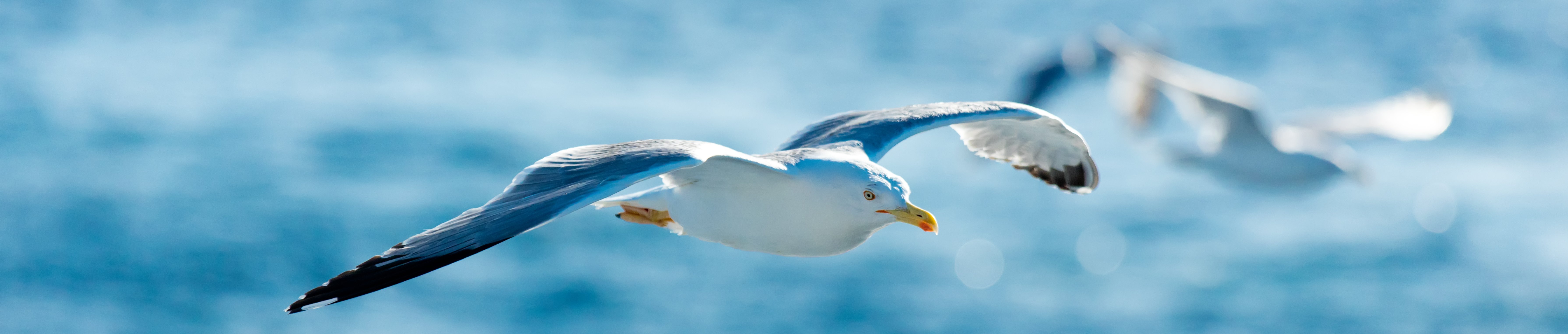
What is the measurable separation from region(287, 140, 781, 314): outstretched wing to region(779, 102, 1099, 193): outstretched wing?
3.75 ft

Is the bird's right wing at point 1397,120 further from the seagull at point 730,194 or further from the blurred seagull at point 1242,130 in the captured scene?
the seagull at point 730,194

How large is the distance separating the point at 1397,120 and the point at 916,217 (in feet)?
33.5

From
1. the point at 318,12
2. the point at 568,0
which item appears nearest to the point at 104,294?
the point at 318,12

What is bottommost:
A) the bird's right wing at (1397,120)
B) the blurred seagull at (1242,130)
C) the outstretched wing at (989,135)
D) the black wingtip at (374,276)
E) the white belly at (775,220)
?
the black wingtip at (374,276)

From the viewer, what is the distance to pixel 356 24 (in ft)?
78.9

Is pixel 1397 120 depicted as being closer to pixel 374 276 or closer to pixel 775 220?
pixel 775 220

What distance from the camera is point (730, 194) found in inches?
184

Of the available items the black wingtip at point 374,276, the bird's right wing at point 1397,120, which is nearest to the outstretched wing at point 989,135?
the black wingtip at point 374,276

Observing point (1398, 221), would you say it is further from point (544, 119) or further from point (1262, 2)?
point (544, 119)

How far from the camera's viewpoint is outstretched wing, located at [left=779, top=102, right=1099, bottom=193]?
5285 mm

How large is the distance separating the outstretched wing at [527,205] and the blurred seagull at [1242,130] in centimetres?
746

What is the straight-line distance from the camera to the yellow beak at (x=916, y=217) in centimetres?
438

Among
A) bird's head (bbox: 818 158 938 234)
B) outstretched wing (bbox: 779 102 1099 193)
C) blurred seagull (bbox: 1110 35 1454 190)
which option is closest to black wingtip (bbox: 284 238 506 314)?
bird's head (bbox: 818 158 938 234)

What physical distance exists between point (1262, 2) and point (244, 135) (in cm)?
2237
